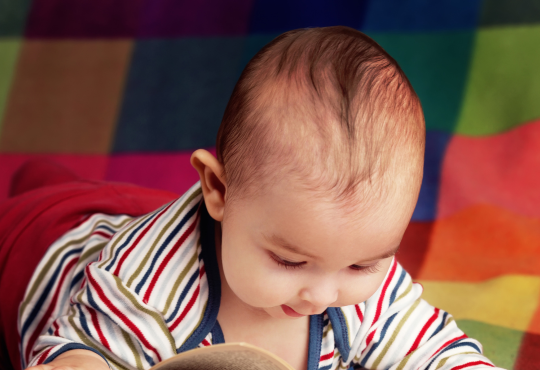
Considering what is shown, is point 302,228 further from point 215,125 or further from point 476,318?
point 215,125

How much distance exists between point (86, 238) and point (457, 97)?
701 millimetres

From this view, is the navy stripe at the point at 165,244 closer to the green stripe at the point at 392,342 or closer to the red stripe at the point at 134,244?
the red stripe at the point at 134,244

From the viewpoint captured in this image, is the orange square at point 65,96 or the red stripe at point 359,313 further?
the orange square at point 65,96

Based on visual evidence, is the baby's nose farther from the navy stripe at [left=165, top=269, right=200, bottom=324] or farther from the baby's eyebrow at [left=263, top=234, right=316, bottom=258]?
the navy stripe at [left=165, top=269, right=200, bottom=324]

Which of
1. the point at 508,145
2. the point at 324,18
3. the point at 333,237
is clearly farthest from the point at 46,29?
the point at 333,237

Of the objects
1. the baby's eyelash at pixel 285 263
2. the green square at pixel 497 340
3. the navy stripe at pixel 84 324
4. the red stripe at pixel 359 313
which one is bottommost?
the navy stripe at pixel 84 324

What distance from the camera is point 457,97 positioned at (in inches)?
45.7

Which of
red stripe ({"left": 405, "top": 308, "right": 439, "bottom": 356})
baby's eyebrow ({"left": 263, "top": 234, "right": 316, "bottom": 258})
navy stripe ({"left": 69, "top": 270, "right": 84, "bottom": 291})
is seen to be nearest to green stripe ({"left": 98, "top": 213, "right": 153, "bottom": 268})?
navy stripe ({"left": 69, "top": 270, "right": 84, "bottom": 291})

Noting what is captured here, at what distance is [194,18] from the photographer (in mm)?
1385

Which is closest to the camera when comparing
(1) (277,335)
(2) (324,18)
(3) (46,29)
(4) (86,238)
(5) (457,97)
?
(1) (277,335)

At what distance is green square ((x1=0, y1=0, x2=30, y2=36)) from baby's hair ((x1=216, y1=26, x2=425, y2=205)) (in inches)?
40.6

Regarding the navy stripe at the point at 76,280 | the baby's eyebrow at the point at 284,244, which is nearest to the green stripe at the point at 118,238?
the navy stripe at the point at 76,280

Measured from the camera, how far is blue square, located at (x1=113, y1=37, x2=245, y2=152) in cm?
124

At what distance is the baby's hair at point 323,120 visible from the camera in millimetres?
522
